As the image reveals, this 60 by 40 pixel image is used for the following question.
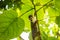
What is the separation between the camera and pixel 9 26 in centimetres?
35

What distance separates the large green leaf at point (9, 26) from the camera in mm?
341

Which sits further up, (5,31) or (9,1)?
(9,1)

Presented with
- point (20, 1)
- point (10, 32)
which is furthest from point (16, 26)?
point (20, 1)

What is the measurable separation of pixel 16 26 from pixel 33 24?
90 mm

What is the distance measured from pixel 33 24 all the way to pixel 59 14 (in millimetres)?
80

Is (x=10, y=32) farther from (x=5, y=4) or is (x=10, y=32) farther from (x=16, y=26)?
(x=5, y=4)

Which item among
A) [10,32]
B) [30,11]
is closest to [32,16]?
[30,11]

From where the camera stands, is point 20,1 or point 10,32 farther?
point 20,1

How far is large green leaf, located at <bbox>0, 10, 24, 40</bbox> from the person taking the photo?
0.34 m

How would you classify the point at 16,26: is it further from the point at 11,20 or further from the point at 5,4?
the point at 5,4

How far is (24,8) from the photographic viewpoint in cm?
43

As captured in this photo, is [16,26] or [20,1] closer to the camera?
[16,26]

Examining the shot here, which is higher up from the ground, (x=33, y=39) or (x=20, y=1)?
(x=20, y=1)

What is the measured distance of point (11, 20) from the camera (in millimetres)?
362
